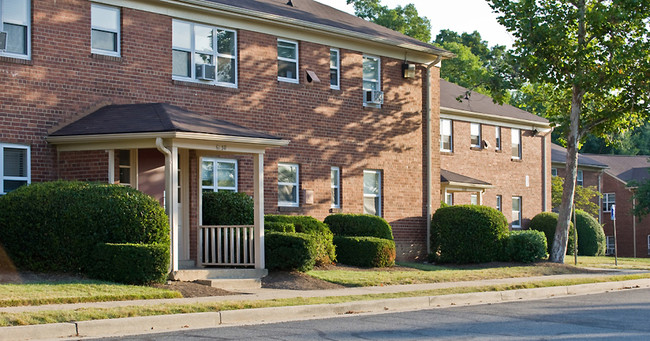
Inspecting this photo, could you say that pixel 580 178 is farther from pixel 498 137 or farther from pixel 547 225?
pixel 498 137

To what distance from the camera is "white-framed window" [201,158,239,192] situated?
20984 millimetres

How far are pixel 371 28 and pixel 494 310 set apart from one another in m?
13.7

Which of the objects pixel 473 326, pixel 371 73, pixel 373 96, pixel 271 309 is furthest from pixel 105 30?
pixel 473 326

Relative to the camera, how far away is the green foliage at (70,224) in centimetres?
1575

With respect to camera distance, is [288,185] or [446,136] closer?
[288,185]

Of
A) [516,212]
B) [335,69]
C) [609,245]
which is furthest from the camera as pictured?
[609,245]

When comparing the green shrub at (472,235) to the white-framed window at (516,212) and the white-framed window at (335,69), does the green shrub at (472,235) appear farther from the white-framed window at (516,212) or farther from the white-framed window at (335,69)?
the white-framed window at (516,212)

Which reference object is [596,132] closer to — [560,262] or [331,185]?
[560,262]

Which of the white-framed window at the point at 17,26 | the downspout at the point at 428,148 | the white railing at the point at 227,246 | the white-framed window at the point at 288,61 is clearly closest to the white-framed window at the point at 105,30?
Answer: the white-framed window at the point at 17,26

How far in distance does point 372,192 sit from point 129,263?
11.0 metres

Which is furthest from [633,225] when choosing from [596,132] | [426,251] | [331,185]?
Answer: [331,185]

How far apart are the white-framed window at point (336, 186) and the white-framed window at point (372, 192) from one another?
1.05m

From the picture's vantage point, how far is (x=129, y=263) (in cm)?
1534

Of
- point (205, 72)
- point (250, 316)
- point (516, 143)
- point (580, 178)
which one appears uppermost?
point (205, 72)
